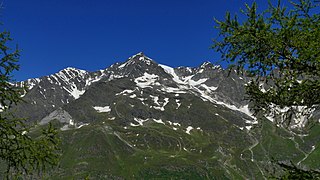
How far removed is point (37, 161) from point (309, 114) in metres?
8.82

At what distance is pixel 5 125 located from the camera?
10.5m

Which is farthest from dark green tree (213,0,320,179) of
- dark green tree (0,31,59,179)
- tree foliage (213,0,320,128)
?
dark green tree (0,31,59,179)

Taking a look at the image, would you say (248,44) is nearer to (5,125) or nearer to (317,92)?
(317,92)

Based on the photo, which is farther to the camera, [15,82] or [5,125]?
[15,82]

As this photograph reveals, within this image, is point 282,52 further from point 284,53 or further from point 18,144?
point 18,144

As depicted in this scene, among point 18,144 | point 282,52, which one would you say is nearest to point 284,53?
point 282,52

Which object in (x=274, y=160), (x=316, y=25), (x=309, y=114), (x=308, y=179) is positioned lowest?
(x=308, y=179)

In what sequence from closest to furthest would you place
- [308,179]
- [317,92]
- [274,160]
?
[308,179], [317,92], [274,160]

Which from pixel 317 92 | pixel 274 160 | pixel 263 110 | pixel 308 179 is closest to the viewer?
pixel 308 179

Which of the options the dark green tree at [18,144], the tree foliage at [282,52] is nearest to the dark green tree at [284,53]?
the tree foliage at [282,52]

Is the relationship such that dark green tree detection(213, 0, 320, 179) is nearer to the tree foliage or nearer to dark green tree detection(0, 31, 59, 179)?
the tree foliage

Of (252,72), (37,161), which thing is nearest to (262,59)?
(252,72)

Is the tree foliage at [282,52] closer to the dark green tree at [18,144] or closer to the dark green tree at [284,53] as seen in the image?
the dark green tree at [284,53]

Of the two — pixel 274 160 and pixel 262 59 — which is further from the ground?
pixel 262 59
